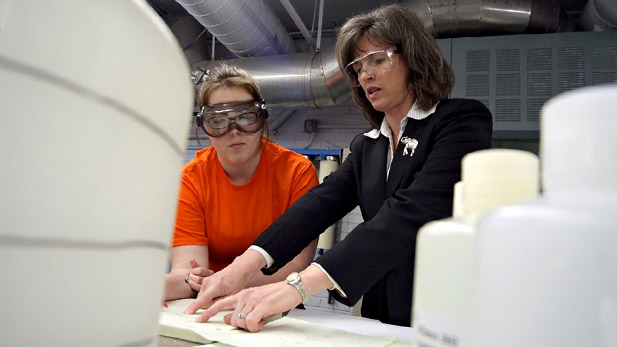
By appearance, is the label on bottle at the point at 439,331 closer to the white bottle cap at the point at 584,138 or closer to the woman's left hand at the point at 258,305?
the white bottle cap at the point at 584,138

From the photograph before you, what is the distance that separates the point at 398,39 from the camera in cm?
126

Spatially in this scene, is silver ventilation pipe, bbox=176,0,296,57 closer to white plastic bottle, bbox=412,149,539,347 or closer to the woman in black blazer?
the woman in black blazer

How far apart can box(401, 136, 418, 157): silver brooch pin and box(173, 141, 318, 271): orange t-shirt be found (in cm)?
49

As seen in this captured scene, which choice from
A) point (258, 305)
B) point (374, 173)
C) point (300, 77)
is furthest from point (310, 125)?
point (258, 305)

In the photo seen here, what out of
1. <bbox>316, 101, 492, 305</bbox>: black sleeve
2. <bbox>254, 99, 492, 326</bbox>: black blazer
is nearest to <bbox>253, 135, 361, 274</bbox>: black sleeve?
<bbox>254, 99, 492, 326</bbox>: black blazer

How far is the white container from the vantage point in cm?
17

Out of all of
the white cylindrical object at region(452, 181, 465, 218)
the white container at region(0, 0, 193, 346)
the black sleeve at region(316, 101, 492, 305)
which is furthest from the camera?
the black sleeve at region(316, 101, 492, 305)

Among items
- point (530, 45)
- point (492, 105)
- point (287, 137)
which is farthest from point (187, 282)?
point (287, 137)

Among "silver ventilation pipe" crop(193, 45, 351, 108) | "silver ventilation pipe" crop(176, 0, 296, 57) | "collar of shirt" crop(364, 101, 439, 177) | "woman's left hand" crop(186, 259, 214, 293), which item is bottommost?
"woman's left hand" crop(186, 259, 214, 293)

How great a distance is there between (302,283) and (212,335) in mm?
215

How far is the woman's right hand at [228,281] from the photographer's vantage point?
1055mm

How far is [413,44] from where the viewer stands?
125 centimetres

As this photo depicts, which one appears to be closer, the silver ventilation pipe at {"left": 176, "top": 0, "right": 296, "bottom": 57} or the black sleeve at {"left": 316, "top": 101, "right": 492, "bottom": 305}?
the black sleeve at {"left": 316, "top": 101, "right": 492, "bottom": 305}

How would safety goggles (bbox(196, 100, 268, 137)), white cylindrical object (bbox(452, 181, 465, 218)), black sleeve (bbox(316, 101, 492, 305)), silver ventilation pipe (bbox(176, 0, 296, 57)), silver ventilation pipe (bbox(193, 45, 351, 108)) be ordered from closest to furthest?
white cylindrical object (bbox(452, 181, 465, 218)) < black sleeve (bbox(316, 101, 492, 305)) < safety goggles (bbox(196, 100, 268, 137)) < silver ventilation pipe (bbox(176, 0, 296, 57)) < silver ventilation pipe (bbox(193, 45, 351, 108))
